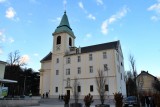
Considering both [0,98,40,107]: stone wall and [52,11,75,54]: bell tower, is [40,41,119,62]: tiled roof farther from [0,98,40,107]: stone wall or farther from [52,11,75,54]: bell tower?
[0,98,40,107]: stone wall

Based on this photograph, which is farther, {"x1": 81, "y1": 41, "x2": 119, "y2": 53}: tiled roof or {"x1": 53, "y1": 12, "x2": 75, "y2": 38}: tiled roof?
{"x1": 53, "y1": 12, "x2": 75, "y2": 38}: tiled roof

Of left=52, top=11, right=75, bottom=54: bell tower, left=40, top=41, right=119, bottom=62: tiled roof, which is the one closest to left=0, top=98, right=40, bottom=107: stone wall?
left=40, top=41, right=119, bottom=62: tiled roof

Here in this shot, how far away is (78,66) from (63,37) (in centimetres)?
1090

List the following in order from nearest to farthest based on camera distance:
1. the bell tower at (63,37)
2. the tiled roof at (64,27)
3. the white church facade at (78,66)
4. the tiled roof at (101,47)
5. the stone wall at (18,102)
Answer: the stone wall at (18,102)
the white church facade at (78,66)
the tiled roof at (101,47)
the bell tower at (63,37)
the tiled roof at (64,27)

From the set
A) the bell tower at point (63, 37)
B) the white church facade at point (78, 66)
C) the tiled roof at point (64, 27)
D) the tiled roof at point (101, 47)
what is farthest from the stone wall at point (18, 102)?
the tiled roof at point (64, 27)

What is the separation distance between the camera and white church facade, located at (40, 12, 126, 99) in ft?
151

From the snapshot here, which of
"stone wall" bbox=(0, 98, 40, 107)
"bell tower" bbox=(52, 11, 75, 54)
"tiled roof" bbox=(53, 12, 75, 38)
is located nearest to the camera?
"stone wall" bbox=(0, 98, 40, 107)

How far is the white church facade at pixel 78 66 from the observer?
151ft

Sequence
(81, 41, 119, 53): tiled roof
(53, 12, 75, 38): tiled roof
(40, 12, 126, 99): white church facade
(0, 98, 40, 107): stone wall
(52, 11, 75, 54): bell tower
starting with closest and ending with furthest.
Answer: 1. (0, 98, 40, 107): stone wall
2. (40, 12, 126, 99): white church facade
3. (81, 41, 119, 53): tiled roof
4. (52, 11, 75, 54): bell tower
5. (53, 12, 75, 38): tiled roof

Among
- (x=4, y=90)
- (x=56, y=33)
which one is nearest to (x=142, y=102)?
(x=4, y=90)

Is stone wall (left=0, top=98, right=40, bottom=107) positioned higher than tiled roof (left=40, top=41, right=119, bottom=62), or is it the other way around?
tiled roof (left=40, top=41, right=119, bottom=62)

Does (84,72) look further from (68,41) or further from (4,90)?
(4,90)

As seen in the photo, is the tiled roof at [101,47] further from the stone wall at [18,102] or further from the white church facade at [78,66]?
the stone wall at [18,102]

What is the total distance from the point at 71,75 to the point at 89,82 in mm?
6136
